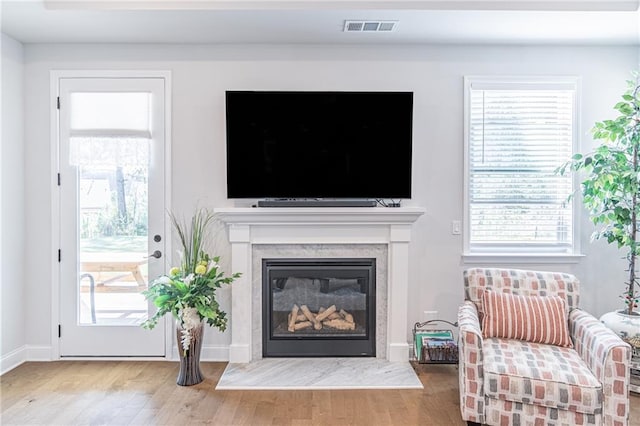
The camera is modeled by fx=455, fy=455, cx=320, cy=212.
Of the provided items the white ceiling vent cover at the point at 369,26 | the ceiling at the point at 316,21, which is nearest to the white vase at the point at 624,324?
the ceiling at the point at 316,21

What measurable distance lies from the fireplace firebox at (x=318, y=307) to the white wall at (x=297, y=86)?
0.48 m

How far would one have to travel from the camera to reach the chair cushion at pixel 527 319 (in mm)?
2842

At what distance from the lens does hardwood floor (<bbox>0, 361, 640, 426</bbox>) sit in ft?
9.09

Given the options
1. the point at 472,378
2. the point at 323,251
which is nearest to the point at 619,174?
the point at 472,378

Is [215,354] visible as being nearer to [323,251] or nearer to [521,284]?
[323,251]

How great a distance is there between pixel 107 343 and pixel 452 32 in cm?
367

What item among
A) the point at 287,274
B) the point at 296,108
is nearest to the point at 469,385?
the point at 287,274

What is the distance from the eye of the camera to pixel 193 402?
2.99 metres

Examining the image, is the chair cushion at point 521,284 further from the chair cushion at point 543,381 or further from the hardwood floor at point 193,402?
the hardwood floor at point 193,402

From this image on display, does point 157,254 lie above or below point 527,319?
above

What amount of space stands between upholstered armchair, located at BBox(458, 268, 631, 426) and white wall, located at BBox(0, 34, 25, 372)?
3391 mm

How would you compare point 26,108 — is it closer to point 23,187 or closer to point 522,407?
point 23,187

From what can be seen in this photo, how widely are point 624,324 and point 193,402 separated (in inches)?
120

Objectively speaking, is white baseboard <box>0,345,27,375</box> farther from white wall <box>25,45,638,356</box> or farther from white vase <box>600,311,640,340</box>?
white vase <box>600,311,640,340</box>
